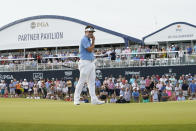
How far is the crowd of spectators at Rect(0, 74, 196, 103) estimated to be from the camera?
23859 mm

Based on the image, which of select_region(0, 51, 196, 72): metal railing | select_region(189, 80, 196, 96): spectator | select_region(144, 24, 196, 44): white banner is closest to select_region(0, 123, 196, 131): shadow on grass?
select_region(189, 80, 196, 96): spectator

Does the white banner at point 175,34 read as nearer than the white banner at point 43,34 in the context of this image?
Yes

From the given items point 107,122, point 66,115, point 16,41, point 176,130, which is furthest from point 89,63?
point 16,41

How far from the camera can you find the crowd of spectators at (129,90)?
23859 mm

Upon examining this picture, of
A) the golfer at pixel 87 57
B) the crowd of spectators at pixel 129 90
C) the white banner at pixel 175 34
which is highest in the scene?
the white banner at pixel 175 34

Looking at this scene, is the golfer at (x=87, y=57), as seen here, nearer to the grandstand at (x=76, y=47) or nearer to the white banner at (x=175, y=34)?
the grandstand at (x=76, y=47)

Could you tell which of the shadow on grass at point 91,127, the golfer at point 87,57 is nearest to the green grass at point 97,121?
the shadow on grass at point 91,127

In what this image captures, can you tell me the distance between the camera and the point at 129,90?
24766 millimetres

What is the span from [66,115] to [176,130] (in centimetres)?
263

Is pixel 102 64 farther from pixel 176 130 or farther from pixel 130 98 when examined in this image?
pixel 176 130

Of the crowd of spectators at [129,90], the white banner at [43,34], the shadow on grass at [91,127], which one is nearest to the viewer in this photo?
the shadow on grass at [91,127]

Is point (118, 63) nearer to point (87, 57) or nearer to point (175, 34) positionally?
point (175, 34)

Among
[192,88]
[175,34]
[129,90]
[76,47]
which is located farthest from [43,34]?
[192,88]

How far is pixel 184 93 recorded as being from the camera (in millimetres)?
24094
